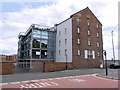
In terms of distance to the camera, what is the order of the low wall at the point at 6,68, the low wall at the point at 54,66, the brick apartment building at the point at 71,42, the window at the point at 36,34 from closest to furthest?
the low wall at the point at 6,68
the low wall at the point at 54,66
the brick apartment building at the point at 71,42
the window at the point at 36,34

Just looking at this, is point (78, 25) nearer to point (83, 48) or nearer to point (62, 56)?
point (83, 48)

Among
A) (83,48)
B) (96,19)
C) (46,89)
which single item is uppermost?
(96,19)

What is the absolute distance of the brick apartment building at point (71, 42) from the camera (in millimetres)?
38469

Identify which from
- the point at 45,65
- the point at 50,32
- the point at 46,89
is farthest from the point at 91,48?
the point at 46,89

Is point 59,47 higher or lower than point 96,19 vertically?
lower

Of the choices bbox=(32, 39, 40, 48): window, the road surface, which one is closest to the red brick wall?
bbox=(32, 39, 40, 48): window

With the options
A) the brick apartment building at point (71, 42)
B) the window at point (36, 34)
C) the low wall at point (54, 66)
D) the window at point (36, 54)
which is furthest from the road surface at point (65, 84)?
the window at point (36, 34)

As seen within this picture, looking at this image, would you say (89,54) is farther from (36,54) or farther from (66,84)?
(66,84)

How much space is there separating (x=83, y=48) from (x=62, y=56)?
16.2ft

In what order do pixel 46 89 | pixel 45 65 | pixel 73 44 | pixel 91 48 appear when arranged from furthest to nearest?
pixel 91 48
pixel 73 44
pixel 45 65
pixel 46 89

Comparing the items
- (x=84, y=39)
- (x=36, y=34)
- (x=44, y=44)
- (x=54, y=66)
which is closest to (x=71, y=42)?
(x=84, y=39)

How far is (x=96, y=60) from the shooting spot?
41.0 m

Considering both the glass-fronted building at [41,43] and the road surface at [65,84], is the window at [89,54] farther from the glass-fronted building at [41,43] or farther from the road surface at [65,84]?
the road surface at [65,84]

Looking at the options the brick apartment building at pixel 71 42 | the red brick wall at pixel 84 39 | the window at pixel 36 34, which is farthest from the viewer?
the window at pixel 36 34
